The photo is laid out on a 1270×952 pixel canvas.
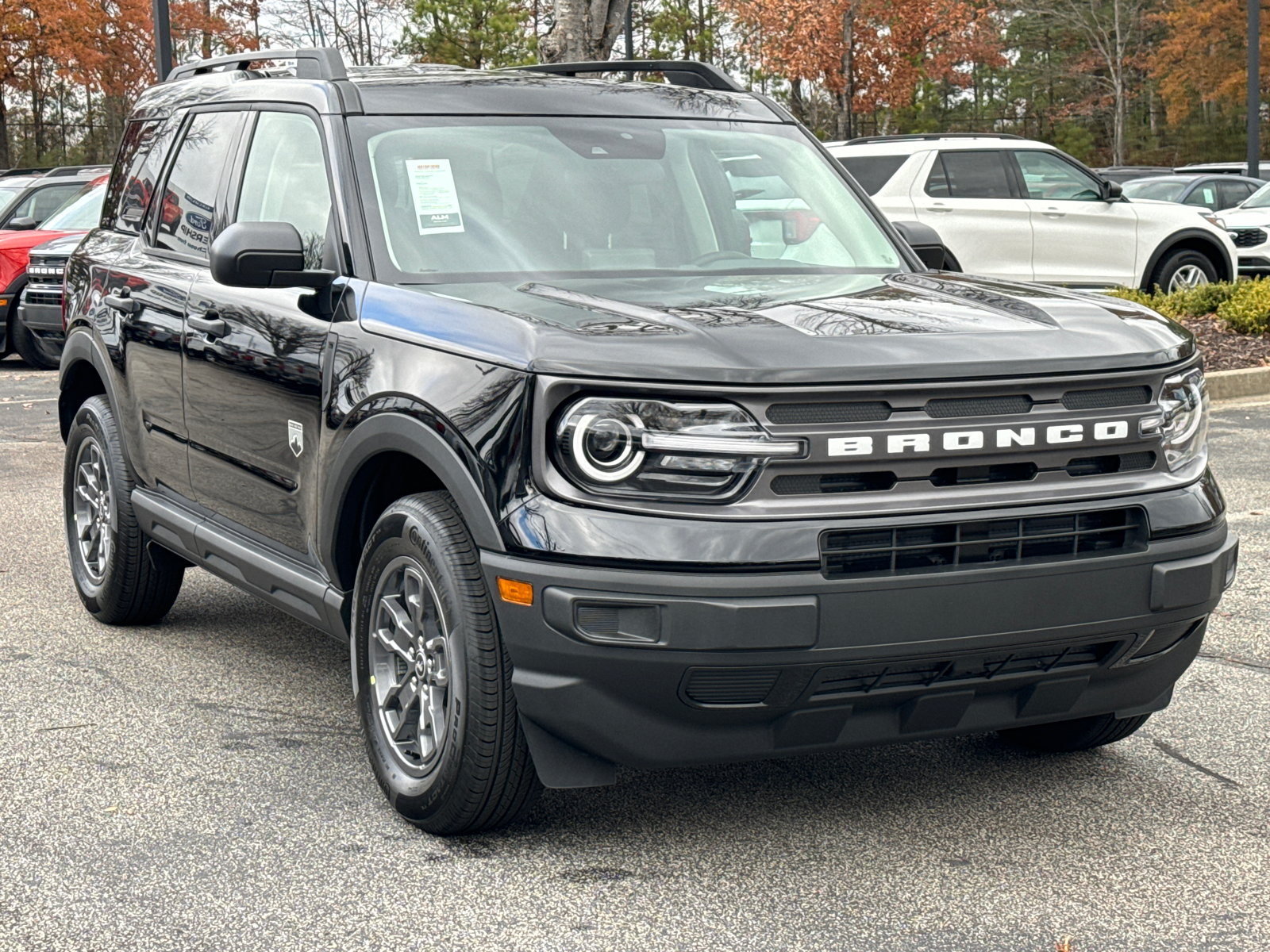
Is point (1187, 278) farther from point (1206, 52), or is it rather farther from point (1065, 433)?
point (1206, 52)

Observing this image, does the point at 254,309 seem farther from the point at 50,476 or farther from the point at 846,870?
the point at 50,476

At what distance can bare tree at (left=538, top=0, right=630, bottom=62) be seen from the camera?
1412 centimetres

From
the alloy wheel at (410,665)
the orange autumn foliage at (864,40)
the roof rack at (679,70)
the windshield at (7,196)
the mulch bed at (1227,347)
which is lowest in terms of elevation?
the mulch bed at (1227,347)

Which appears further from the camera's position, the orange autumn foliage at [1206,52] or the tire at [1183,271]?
the orange autumn foliage at [1206,52]

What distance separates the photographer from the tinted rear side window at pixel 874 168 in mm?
15562

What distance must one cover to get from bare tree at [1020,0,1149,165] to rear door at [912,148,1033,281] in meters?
30.2

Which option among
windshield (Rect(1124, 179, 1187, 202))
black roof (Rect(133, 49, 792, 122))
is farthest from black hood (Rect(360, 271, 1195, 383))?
windshield (Rect(1124, 179, 1187, 202))

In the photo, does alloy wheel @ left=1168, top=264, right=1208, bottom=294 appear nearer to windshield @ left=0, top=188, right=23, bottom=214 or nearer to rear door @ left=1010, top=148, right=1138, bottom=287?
rear door @ left=1010, top=148, right=1138, bottom=287

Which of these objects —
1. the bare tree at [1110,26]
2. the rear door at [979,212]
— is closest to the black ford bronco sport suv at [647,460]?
the rear door at [979,212]

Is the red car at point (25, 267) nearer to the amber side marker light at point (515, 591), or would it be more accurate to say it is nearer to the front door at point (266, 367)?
the front door at point (266, 367)

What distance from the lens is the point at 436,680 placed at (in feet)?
12.5

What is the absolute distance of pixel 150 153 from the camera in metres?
6.01

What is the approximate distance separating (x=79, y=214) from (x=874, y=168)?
823cm

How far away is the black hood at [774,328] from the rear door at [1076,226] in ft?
37.4
